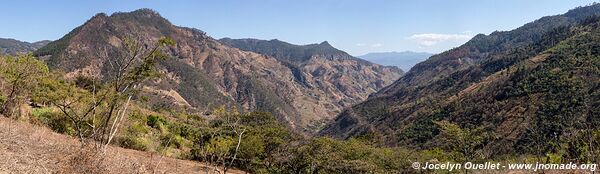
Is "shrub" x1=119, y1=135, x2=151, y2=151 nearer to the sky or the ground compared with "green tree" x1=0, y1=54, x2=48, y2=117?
nearer to the ground

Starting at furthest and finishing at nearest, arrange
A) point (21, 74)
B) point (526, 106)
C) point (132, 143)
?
point (526, 106) → point (132, 143) → point (21, 74)

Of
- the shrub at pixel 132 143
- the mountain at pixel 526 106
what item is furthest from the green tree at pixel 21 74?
the mountain at pixel 526 106

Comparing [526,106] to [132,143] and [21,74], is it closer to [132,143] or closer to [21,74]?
[132,143]

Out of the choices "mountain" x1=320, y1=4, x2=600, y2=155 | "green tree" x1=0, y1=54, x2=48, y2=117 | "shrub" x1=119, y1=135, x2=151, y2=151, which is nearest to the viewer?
"green tree" x1=0, y1=54, x2=48, y2=117

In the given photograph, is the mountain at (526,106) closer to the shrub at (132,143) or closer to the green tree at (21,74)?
the shrub at (132,143)

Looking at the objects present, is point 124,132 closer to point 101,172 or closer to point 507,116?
point 101,172

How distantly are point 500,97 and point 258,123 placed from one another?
95.5m

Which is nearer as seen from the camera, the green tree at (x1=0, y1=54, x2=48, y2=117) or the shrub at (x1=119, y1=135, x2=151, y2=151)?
the green tree at (x1=0, y1=54, x2=48, y2=117)

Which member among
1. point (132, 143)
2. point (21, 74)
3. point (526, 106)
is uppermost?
point (21, 74)

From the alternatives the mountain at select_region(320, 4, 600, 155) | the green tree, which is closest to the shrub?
the green tree

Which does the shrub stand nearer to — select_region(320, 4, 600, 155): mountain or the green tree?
the green tree

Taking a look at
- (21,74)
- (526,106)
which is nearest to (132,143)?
(21,74)

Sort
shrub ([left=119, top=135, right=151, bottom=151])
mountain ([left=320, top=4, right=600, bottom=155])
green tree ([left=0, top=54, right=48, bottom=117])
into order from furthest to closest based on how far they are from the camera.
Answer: mountain ([left=320, top=4, right=600, bottom=155]) → shrub ([left=119, top=135, right=151, bottom=151]) → green tree ([left=0, top=54, right=48, bottom=117])

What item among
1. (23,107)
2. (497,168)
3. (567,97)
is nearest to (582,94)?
(567,97)
